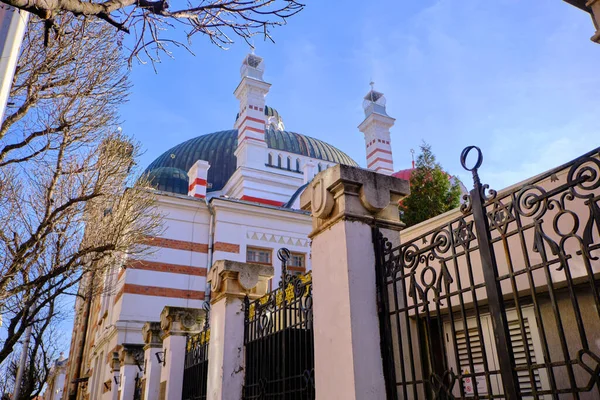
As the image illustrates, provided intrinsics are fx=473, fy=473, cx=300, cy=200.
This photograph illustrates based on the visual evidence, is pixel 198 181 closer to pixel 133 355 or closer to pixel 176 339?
pixel 133 355

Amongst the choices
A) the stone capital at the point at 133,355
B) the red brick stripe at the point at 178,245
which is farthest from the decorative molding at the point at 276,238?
the stone capital at the point at 133,355

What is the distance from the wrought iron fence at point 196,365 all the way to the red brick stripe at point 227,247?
8.83 metres

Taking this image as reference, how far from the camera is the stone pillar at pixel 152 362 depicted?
975 centimetres

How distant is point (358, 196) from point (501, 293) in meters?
1.59

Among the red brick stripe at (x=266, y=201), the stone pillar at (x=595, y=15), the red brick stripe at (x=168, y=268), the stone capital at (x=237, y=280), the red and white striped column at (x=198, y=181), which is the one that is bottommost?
the stone capital at (x=237, y=280)

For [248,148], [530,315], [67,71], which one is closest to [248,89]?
[248,148]

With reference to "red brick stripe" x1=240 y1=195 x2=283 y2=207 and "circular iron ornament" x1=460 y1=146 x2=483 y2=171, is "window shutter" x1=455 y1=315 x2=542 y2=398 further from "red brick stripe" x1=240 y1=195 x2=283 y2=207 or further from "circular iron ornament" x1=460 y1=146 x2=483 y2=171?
"red brick stripe" x1=240 y1=195 x2=283 y2=207

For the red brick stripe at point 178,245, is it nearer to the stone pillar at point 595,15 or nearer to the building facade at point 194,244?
the building facade at point 194,244

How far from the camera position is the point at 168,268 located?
1711cm

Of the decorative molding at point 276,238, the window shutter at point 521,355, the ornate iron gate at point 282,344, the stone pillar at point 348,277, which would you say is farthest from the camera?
the decorative molding at point 276,238

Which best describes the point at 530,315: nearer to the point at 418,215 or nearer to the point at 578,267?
the point at 578,267

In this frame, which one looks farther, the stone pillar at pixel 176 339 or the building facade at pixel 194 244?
the building facade at pixel 194 244

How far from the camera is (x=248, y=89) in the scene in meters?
27.5

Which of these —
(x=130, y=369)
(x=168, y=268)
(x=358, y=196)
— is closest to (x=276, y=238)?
(x=168, y=268)
